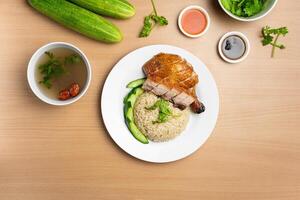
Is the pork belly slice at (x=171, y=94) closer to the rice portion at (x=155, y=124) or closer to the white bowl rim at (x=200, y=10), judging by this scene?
the rice portion at (x=155, y=124)

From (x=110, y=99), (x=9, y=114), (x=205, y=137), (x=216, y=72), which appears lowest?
(x=9, y=114)

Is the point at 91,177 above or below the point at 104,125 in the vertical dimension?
Result: below

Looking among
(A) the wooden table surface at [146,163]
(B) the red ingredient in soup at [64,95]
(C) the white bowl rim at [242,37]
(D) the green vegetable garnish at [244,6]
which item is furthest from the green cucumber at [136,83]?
(D) the green vegetable garnish at [244,6]

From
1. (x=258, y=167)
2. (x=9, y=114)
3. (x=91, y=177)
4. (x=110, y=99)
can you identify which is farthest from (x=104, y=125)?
(x=258, y=167)

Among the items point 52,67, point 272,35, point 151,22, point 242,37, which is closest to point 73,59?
point 52,67

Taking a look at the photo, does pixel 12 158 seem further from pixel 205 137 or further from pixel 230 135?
pixel 230 135

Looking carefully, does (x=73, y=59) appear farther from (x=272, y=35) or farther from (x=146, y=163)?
(x=272, y=35)

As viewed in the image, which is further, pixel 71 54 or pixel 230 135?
pixel 230 135
